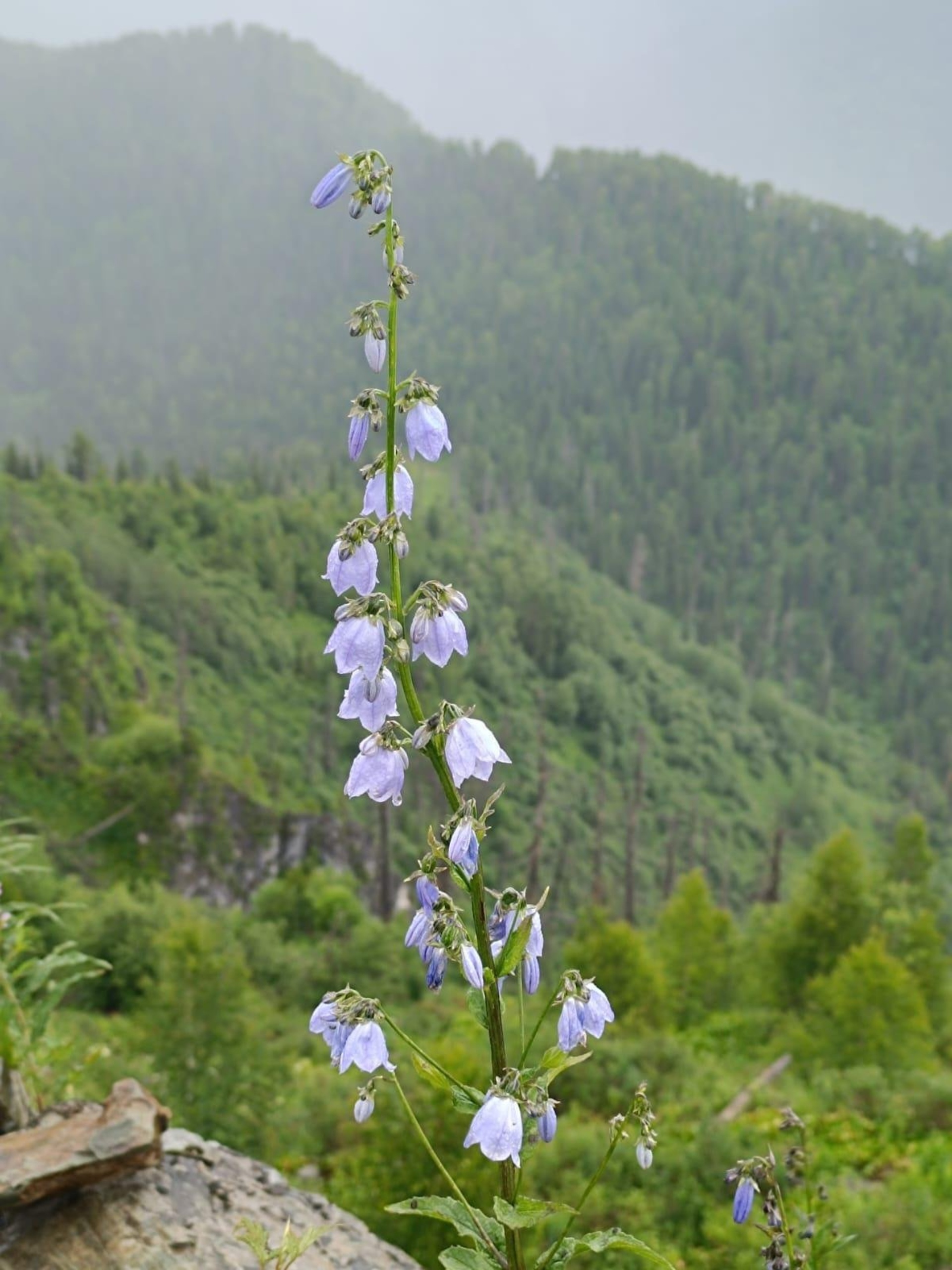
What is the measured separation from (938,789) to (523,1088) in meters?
152

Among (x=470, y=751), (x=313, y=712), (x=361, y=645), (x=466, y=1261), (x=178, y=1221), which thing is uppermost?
(x=361, y=645)

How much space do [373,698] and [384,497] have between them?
56 centimetres

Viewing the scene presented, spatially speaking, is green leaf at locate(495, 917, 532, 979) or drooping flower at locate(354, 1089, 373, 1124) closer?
green leaf at locate(495, 917, 532, 979)

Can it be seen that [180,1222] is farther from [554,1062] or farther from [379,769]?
[379,769]

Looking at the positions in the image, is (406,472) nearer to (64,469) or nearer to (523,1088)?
(523,1088)

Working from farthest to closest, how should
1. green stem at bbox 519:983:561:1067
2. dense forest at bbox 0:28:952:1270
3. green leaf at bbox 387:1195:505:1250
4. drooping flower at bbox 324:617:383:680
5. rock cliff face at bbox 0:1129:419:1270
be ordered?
dense forest at bbox 0:28:952:1270 < rock cliff face at bbox 0:1129:419:1270 < green leaf at bbox 387:1195:505:1250 < drooping flower at bbox 324:617:383:680 < green stem at bbox 519:983:561:1067

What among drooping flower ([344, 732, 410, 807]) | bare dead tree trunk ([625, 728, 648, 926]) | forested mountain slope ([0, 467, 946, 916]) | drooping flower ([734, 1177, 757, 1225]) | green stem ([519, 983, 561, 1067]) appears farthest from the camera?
forested mountain slope ([0, 467, 946, 916])

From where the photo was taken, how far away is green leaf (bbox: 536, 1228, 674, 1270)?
8.70ft

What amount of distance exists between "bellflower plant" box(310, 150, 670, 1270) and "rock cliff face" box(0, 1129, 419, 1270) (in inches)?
47.9

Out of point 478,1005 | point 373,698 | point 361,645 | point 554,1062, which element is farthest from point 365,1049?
point 361,645

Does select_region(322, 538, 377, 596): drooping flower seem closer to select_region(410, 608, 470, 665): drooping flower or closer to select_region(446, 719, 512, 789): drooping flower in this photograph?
select_region(410, 608, 470, 665): drooping flower

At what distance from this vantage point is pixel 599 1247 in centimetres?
268

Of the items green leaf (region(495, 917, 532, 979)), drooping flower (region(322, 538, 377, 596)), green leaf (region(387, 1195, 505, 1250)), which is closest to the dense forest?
drooping flower (region(322, 538, 377, 596))

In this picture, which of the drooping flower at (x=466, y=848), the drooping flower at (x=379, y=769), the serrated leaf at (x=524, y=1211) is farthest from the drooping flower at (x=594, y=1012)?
the drooping flower at (x=379, y=769)
